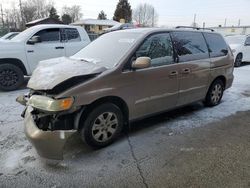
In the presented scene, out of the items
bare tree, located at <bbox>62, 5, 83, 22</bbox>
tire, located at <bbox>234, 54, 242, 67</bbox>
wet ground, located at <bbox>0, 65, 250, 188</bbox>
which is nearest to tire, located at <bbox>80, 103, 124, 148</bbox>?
wet ground, located at <bbox>0, 65, 250, 188</bbox>

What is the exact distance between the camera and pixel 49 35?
8.03 m

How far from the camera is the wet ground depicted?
3074mm

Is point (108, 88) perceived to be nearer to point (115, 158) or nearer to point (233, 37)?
point (115, 158)

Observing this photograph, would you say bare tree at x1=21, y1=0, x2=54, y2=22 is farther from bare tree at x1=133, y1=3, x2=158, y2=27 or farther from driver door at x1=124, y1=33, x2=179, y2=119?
driver door at x1=124, y1=33, x2=179, y2=119

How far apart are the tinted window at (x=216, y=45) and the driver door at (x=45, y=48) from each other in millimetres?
4603

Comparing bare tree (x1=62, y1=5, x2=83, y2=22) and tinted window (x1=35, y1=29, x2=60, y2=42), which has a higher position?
bare tree (x1=62, y1=5, x2=83, y2=22)

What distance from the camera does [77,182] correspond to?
120 inches

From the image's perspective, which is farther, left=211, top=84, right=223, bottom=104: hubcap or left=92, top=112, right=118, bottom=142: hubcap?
left=211, top=84, right=223, bottom=104: hubcap

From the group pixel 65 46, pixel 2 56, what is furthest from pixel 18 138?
pixel 65 46

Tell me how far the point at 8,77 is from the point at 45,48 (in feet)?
4.55

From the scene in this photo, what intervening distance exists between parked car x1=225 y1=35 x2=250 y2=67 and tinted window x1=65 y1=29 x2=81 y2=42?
8.25m

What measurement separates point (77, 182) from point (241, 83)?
7.11 metres

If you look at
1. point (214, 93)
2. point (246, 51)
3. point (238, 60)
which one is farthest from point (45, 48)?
point (246, 51)

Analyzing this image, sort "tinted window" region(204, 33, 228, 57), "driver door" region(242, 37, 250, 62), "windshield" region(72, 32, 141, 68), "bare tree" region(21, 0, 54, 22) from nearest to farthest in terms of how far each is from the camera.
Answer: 1. "windshield" region(72, 32, 141, 68)
2. "tinted window" region(204, 33, 228, 57)
3. "driver door" region(242, 37, 250, 62)
4. "bare tree" region(21, 0, 54, 22)
